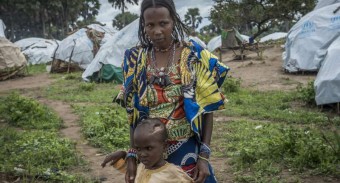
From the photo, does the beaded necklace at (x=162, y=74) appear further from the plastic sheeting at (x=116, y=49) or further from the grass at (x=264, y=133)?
the plastic sheeting at (x=116, y=49)

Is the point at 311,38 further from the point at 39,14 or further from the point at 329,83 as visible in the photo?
the point at 39,14

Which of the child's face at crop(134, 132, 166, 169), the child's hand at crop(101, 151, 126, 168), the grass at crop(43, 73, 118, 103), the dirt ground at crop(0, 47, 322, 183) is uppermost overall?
the child's face at crop(134, 132, 166, 169)

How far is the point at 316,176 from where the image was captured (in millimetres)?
3752

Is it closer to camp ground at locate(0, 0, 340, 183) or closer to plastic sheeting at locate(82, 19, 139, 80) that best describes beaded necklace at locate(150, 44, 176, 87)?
camp ground at locate(0, 0, 340, 183)

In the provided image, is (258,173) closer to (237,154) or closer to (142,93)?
(237,154)

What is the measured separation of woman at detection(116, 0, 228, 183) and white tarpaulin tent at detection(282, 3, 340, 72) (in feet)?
32.2

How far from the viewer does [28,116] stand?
6.97 metres

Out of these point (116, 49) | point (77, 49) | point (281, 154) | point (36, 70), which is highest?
point (116, 49)

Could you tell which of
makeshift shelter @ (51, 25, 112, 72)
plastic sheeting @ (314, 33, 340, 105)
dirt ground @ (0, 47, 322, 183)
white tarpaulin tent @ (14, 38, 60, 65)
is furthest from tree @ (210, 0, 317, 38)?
plastic sheeting @ (314, 33, 340, 105)

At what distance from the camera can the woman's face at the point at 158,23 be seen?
1.88m

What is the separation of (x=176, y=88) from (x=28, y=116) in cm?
570

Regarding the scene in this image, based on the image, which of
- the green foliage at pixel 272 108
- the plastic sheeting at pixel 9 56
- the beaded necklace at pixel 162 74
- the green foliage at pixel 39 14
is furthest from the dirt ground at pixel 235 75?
the green foliage at pixel 39 14

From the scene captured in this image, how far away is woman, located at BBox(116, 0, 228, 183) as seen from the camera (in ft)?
6.23

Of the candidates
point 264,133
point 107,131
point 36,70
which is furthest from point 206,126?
point 36,70
